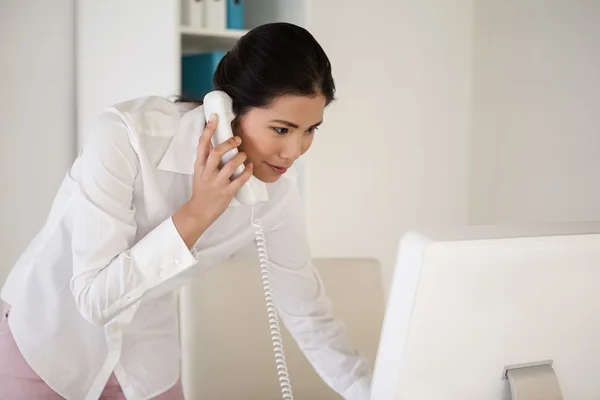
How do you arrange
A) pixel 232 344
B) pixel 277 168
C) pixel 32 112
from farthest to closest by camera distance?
pixel 32 112 < pixel 232 344 < pixel 277 168

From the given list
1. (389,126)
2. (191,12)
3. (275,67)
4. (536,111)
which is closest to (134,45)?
(191,12)

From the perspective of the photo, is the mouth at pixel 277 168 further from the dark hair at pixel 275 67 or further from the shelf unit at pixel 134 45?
the shelf unit at pixel 134 45

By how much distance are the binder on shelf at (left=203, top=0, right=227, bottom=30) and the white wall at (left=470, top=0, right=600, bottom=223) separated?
870 mm

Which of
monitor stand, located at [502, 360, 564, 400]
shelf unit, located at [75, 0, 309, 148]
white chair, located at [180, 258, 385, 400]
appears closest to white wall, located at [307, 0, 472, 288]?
shelf unit, located at [75, 0, 309, 148]

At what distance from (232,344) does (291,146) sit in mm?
585

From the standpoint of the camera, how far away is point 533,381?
0.83 meters

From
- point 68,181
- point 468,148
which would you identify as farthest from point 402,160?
point 68,181

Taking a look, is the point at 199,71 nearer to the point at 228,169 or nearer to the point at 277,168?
the point at 277,168

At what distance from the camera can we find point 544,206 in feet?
6.90

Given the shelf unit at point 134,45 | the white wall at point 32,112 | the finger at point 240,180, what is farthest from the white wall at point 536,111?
the white wall at point 32,112

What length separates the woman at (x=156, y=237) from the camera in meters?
1.17

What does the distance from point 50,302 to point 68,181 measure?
9.2 inches

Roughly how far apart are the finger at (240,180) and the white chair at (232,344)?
18.1 inches

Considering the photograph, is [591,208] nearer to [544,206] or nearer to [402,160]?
[544,206]
